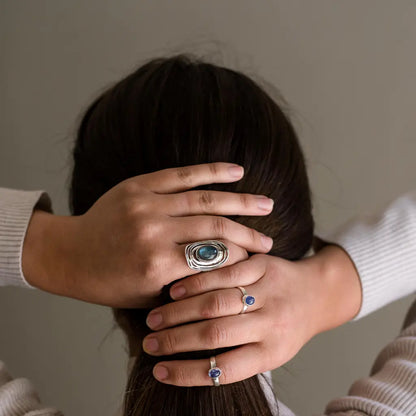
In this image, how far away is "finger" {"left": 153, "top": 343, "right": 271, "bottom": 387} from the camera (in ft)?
1.98

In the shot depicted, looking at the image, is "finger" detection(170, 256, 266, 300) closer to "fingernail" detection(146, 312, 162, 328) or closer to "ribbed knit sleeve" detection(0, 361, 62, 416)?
"fingernail" detection(146, 312, 162, 328)

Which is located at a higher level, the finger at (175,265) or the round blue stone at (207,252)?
the round blue stone at (207,252)

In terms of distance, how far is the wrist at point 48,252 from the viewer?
701 mm

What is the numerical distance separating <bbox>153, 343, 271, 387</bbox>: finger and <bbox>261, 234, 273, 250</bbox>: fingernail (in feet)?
0.39

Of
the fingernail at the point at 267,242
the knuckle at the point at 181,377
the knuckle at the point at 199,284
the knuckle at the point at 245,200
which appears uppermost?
the knuckle at the point at 245,200

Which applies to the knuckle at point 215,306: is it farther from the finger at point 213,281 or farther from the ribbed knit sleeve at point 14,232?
the ribbed knit sleeve at point 14,232

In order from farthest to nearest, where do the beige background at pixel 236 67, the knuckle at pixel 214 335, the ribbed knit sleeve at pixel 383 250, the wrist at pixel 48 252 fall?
the beige background at pixel 236 67 < the ribbed knit sleeve at pixel 383 250 < the wrist at pixel 48 252 < the knuckle at pixel 214 335

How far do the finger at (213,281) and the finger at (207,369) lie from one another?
2.9 inches

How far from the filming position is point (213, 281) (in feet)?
2.01

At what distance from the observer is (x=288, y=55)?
134 centimetres

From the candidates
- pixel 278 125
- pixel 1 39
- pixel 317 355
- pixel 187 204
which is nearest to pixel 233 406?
pixel 187 204

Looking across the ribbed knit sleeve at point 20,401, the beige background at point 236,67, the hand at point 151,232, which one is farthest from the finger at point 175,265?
the beige background at point 236,67

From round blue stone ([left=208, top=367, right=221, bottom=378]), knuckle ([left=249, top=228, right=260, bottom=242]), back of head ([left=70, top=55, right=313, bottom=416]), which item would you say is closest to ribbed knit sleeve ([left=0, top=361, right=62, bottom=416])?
back of head ([left=70, top=55, right=313, bottom=416])

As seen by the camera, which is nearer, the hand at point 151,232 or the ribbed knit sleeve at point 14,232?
the hand at point 151,232
